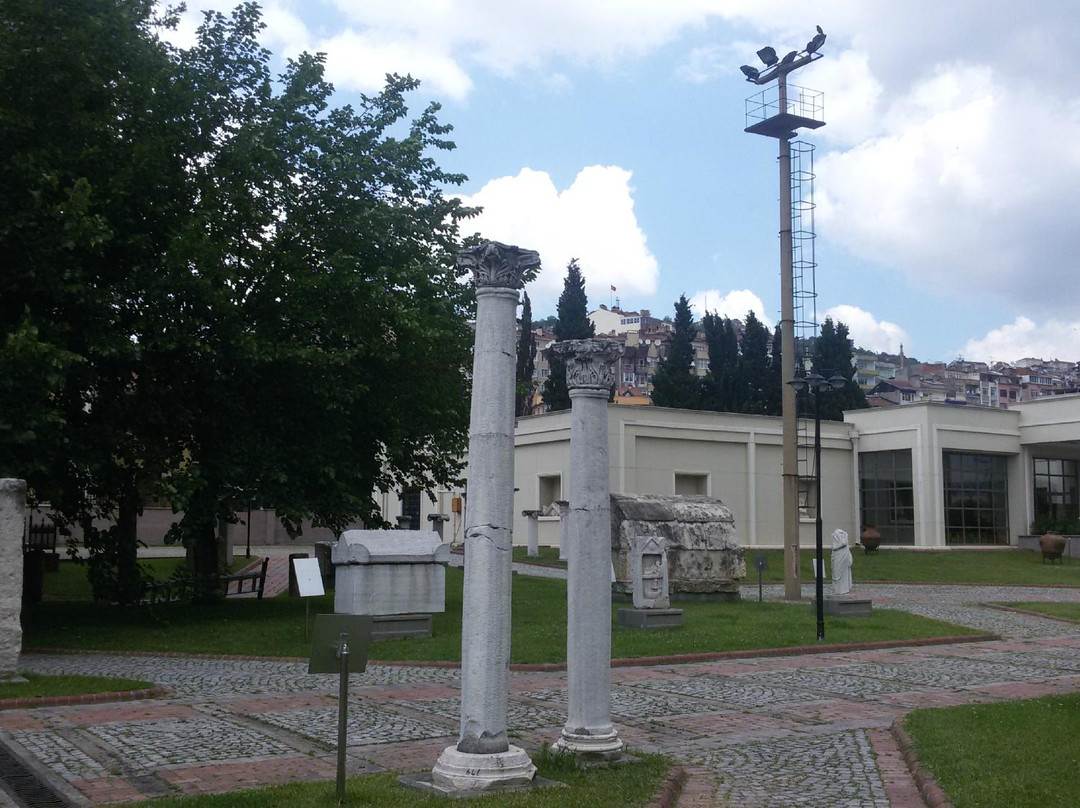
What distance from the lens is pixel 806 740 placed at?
32.1 ft

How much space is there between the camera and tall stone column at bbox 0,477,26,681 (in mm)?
12727

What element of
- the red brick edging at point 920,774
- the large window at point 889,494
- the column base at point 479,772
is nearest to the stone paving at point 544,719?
the red brick edging at point 920,774

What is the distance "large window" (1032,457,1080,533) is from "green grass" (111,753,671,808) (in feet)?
146

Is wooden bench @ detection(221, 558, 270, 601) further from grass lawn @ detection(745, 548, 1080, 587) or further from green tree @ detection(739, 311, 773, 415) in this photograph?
green tree @ detection(739, 311, 773, 415)

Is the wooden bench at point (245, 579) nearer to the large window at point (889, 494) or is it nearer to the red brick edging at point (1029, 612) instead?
the red brick edging at point (1029, 612)

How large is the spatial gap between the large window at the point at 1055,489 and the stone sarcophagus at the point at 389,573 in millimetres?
37563

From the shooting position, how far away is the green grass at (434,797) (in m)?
6.84

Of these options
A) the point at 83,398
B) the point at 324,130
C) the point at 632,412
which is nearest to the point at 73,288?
the point at 83,398

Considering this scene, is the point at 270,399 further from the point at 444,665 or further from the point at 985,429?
the point at 985,429

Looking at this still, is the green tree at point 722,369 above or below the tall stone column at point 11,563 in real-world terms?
above

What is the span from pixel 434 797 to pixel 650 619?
11749 mm

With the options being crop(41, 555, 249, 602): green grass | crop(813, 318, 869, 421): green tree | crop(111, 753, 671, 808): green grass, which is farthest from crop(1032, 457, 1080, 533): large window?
crop(111, 753, 671, 808): green grass

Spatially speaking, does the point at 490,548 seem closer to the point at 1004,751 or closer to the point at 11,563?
the point at 1004,751

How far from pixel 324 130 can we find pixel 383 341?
4.69 metres
